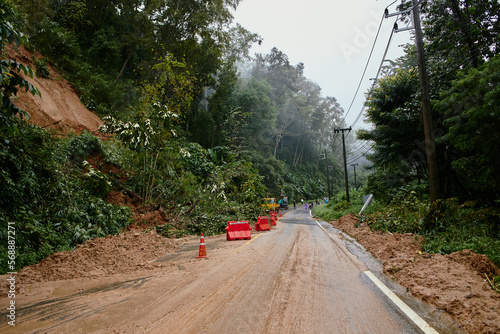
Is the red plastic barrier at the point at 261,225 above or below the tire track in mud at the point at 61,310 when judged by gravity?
below

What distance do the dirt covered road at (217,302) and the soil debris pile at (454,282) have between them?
0.36 metres

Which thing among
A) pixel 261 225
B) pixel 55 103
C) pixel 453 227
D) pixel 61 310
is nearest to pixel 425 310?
pixel 61 310

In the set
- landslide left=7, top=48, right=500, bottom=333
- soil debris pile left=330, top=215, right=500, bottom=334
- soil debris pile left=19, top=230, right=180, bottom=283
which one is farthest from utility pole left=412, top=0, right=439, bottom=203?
soil debris pile left=19, top=230, right=180, bottom=283

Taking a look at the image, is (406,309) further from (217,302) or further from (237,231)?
(237,231)

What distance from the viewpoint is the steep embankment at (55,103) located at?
41.6ft

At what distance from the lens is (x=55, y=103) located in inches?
576

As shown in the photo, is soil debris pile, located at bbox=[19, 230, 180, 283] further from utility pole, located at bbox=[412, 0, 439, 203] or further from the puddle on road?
utility pole, located at bbox=[412, 0, 439, 203]

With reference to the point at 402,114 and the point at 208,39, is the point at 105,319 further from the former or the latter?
the point at 208,39

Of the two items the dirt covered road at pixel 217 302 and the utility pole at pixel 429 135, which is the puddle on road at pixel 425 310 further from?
the utility pole at pixel 429 135

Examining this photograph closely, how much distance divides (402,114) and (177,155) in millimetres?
12871

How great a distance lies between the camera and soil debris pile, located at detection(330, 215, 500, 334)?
10.9 feet

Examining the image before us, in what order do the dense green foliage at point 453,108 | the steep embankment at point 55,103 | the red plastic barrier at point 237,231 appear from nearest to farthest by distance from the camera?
1. the dense green foliage at point 453,108
2. the red plastic barrier at point 237,231
3. the steep embankment at point 55,103

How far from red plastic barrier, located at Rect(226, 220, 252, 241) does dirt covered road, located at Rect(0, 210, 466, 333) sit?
4.30 m

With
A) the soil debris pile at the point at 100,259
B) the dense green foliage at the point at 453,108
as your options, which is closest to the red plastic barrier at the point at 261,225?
the soil debris pile at the point at 100,259
